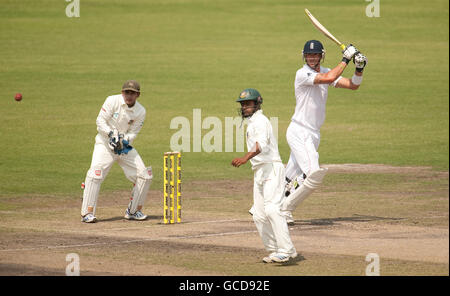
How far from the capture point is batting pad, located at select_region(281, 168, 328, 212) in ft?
40.9

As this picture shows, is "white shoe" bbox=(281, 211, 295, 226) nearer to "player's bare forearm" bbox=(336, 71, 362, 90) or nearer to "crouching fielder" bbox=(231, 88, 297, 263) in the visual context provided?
"player's bare forearm" bbox=(336, 71, 362, 90)

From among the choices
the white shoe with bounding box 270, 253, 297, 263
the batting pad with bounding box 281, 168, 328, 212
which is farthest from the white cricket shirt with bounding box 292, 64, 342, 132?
the white shoe with bounding box 270, 253, 297, 263

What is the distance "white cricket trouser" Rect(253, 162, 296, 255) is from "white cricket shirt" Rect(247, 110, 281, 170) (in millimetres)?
73

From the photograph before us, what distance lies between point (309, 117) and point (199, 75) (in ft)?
56.8

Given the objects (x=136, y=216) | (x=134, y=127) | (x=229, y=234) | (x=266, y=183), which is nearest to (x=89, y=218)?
(x=136, y=216)

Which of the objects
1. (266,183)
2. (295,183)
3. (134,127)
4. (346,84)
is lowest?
(295,183)

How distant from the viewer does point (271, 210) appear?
10.2 m

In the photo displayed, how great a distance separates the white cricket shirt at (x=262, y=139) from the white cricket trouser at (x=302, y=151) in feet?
6.99

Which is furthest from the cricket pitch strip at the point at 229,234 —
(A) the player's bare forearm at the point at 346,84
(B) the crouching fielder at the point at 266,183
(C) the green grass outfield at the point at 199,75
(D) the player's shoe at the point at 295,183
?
(C) the green grass outfield at the point at 199,75

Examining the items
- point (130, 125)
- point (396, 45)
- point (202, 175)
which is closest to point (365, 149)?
point (202, 175)

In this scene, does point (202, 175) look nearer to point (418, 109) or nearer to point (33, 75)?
point (418, 109)

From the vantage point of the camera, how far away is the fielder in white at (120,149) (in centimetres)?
1334

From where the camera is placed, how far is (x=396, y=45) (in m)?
34.8

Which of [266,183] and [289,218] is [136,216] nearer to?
[289,218]
